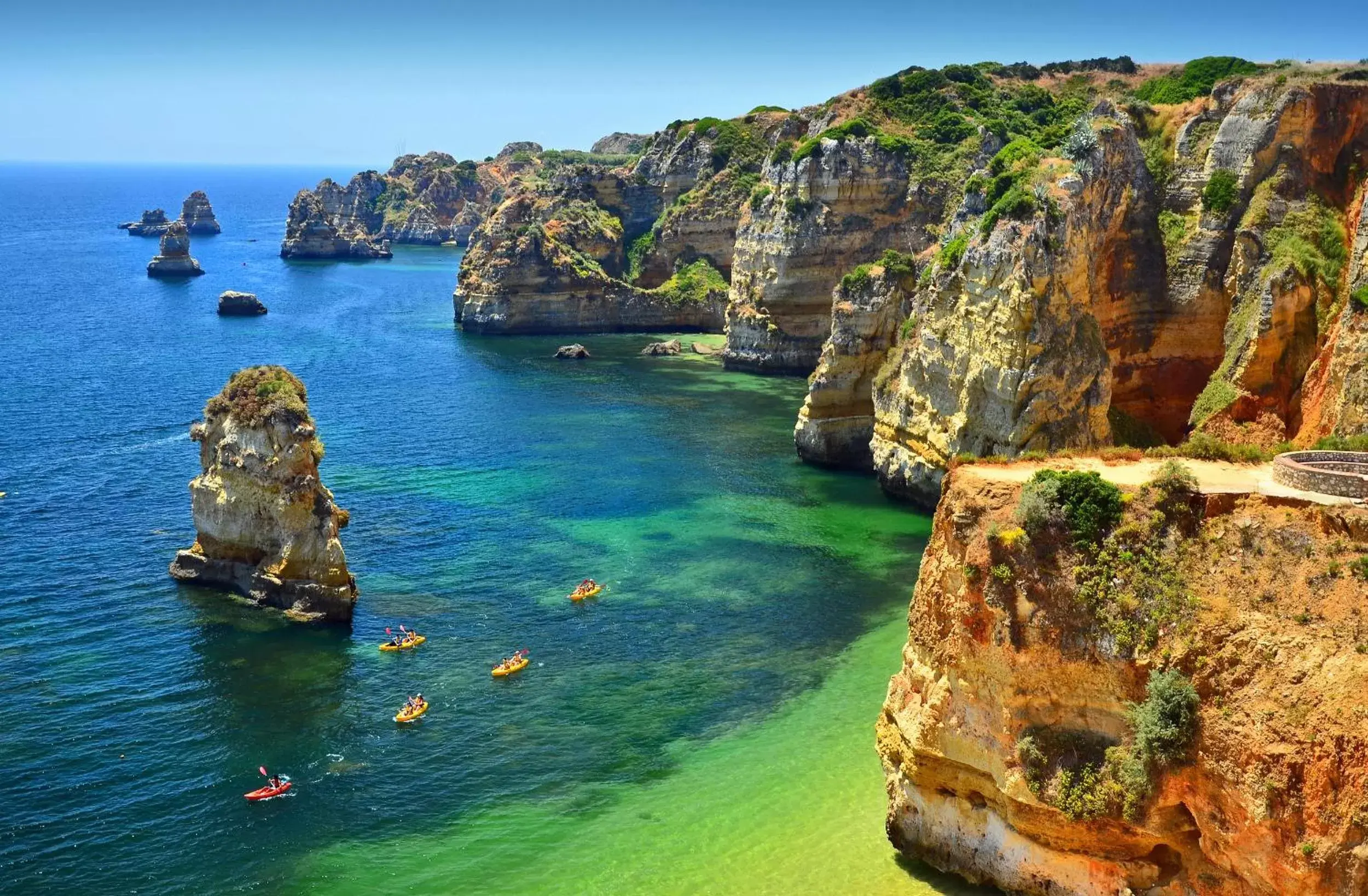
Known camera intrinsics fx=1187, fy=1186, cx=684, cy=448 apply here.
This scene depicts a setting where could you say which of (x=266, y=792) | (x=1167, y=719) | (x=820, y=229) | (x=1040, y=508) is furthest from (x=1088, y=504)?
(x=820, y=229)

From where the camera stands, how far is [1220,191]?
67.3 meters

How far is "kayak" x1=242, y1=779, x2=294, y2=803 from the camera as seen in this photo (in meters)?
44.0

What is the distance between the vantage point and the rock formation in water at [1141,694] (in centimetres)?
2736

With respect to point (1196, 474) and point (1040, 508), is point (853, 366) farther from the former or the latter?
point (1040, 508)

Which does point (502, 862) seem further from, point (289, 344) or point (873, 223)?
point (289, 344)

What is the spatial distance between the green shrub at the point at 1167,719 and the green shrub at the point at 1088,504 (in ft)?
13.6

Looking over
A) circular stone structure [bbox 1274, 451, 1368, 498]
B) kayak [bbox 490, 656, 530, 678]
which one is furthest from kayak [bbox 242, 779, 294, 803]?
circular stone structure [bbox 1274, 451, 1368, 498]

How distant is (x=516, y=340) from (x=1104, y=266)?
3618 inches

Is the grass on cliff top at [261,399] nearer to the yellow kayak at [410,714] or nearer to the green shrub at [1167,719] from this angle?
the yellow kayak at [410,714]

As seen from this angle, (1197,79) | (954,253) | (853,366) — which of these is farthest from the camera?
(1197,79)

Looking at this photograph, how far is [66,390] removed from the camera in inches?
4311

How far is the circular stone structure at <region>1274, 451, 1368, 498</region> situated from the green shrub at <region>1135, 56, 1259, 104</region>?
66.9 metres

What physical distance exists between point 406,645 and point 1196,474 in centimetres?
3745

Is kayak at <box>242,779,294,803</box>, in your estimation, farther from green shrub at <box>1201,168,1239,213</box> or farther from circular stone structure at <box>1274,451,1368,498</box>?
green shrub at <box>1201,168,1239,213</box>
